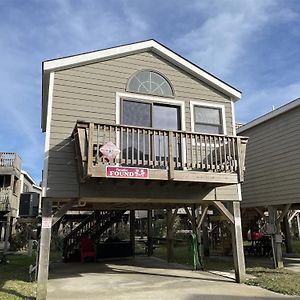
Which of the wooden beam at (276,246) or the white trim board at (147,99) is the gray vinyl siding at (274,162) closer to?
the wooden beam at (276,246)

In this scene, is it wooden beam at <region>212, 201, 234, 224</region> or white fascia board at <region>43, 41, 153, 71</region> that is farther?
wooden beam at <region>212, 201, 234, 224</region>

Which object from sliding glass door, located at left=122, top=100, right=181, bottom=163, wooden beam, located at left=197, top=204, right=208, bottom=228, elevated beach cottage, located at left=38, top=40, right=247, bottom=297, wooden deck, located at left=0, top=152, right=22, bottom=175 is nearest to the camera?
elevated beach cottage, located at left=38, top=40, right=247, bottom=297

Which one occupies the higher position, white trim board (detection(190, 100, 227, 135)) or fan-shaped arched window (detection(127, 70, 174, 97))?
fan-shaped arched window (detection(127, 70, 174, 97))

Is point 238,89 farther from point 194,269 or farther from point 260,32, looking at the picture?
point 194,269

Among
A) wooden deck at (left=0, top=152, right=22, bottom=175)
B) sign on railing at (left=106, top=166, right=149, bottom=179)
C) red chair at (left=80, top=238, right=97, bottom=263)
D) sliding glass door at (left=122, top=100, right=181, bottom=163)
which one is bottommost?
red chair at (left=80, top=238, right=97, bottom=263)

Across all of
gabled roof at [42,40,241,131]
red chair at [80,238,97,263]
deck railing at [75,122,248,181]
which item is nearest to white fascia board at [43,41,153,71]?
gabled roof at [42,40,241,131]

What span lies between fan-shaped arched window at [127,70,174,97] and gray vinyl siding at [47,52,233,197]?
16cm

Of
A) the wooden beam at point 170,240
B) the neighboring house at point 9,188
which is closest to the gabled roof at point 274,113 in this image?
the wooden beam at point 170,240

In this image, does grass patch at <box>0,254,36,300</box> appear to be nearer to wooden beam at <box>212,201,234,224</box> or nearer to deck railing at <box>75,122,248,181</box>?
deck railing at <box>75,122,248,181</box>

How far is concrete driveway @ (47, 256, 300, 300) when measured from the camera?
25.4 ft

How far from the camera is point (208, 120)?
34.5 feet

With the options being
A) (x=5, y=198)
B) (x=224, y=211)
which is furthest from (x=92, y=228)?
(x=5, y=198)

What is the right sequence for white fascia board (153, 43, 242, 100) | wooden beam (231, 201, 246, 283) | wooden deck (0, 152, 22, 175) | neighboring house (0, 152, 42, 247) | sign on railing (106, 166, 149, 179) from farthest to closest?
wooden deck (0, 152, 22, 175), neighboring house (0, 152, 42, 247), white fascia board (153, 43, 242, 100), wooden beam (231, 201, 246, 283), sign on railing (106, 166, 149, 179)

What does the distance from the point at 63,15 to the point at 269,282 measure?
29.2 ft
